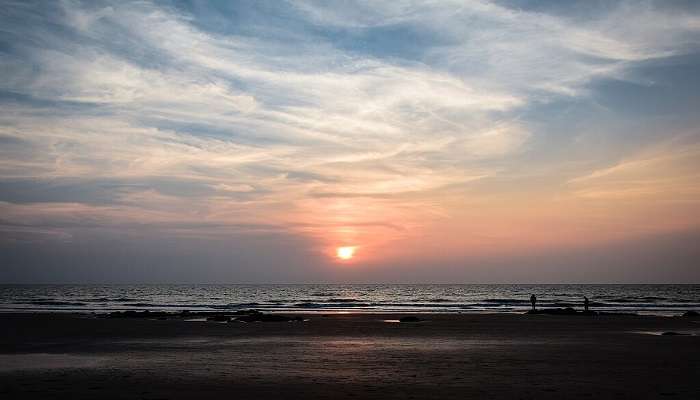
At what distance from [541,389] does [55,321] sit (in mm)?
39362

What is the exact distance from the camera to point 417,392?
13828 millimetres

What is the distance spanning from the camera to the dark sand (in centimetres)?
1406

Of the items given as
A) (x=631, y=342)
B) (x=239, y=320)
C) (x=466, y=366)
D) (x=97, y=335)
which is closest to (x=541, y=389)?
(x=466, y=366)

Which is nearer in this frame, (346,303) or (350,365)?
(350,365)

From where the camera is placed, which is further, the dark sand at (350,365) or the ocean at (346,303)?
the ocean at (346,303)

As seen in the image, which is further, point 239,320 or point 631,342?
point 239,320

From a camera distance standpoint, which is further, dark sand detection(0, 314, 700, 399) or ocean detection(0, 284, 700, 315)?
ocean detection(0, 284, 700, 315)

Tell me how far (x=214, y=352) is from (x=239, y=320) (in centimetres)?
2268

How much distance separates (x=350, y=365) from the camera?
18859 mm

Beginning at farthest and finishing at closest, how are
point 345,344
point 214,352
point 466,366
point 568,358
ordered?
point 345,344
point 214,352
point 568,358
point 466,366

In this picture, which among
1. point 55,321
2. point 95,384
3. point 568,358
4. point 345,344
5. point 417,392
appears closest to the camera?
point 417,392

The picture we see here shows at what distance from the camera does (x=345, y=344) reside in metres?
26.4

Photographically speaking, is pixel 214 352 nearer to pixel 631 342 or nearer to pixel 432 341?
pixel 432 341

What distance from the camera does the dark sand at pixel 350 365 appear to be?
14062 millimetres
